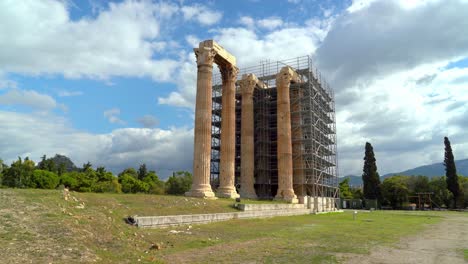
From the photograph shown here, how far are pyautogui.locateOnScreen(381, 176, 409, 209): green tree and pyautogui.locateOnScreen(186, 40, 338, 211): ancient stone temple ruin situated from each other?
27.1 metres

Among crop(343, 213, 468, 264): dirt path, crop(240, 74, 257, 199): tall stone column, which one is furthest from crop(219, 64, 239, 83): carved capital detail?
crop(343, 213, 468, 264): dirt path

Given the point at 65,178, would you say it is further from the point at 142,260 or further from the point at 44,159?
the point at 142,260

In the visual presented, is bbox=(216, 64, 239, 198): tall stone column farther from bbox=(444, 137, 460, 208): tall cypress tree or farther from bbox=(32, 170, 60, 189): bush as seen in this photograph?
bbox=(444, 137, 460, 208): tall cypress tree

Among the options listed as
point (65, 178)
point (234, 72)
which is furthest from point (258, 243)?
point (65, 178)

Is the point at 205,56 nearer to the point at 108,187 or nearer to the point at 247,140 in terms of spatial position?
the point at 247,140

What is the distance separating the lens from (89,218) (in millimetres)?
13961

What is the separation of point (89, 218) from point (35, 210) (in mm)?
1913

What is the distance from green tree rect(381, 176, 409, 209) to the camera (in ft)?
255

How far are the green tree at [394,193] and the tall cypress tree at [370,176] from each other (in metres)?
1.72

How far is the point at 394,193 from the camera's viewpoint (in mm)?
78312

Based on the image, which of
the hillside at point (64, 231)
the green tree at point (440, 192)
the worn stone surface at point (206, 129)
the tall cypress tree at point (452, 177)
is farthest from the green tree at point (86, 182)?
the tall cypress tree at point (452, 177)

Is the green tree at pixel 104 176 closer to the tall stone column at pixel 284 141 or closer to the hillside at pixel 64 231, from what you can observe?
the tall stone column at pixel 284 141

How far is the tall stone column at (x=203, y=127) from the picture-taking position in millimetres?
33859

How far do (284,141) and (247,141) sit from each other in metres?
4.87
